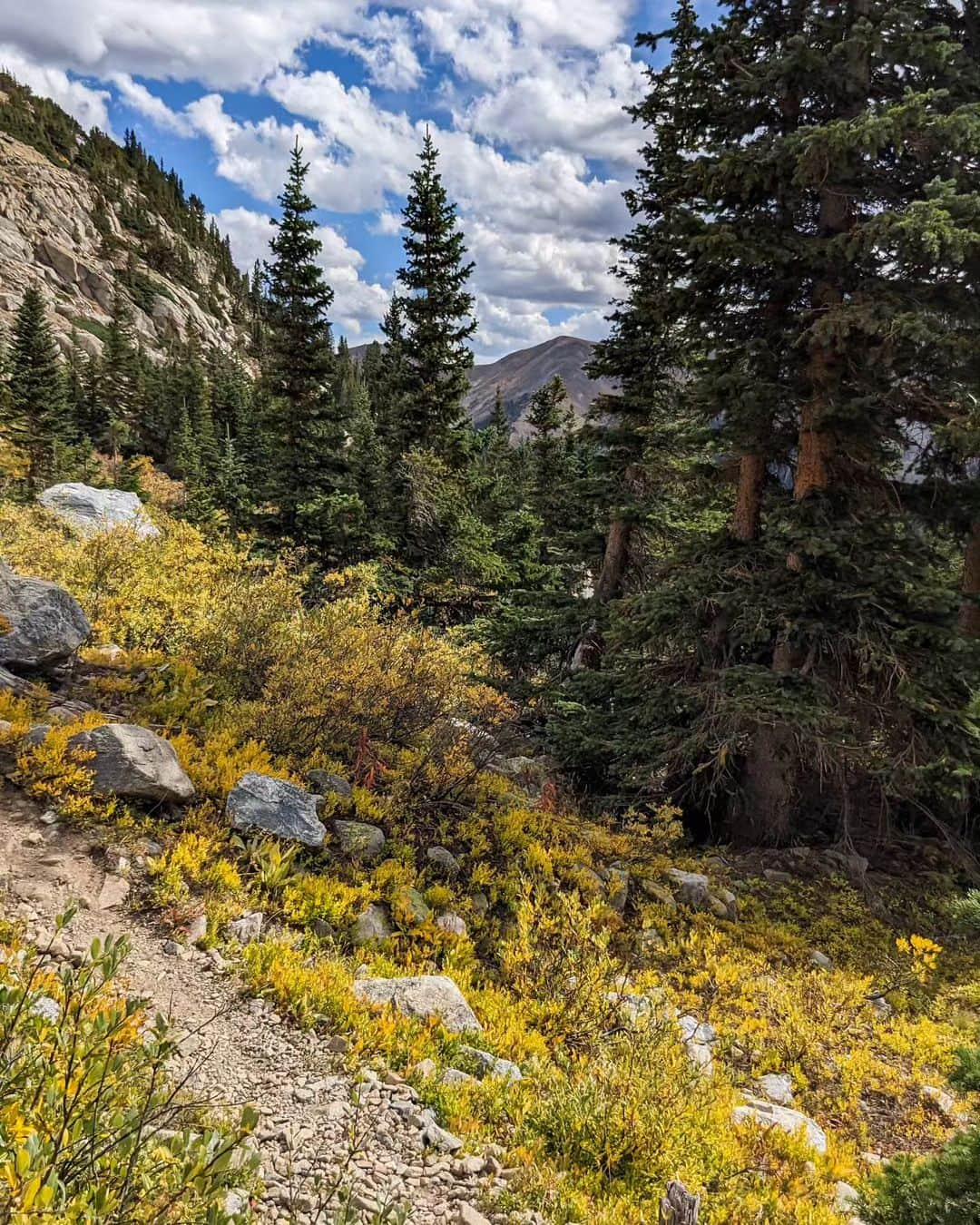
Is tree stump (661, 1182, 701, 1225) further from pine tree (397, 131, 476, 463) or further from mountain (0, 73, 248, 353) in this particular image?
mountain (0, 73, 248, 353)

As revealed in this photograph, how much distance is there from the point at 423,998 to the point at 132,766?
10.1 ft

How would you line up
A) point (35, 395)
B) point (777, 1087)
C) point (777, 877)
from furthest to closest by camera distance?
1. point (35, 395)
2. point (777, 877)
3. point (777, 1087)

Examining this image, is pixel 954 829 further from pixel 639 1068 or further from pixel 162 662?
pixel 162 662

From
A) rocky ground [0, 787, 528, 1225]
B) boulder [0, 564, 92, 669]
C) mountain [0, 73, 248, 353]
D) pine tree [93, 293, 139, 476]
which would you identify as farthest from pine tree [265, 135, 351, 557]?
mountain [0, 73, 248, 353]

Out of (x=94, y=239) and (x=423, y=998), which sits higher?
(x=94, y=239)

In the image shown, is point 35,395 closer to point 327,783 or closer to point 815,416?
point 327,783

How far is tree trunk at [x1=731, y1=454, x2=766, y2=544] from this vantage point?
29.4ft

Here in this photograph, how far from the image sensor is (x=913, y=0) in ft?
22.3

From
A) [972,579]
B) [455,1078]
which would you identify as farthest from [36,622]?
[972,579]

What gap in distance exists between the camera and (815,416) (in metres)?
7.70

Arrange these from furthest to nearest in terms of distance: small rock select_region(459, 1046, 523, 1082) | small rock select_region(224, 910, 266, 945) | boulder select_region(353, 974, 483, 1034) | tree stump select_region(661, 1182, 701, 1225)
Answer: small rock select_region(224, 910, 266, 945), boulder select_region(353, 974, 483, 1034), small rock select_region(459, 1046, 523, 1082), tree stump select_region(661, 1182, 701, 1225)

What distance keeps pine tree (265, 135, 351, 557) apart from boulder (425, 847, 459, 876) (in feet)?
43.6

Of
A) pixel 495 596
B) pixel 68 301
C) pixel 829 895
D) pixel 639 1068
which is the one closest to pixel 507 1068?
pixel 639 1068

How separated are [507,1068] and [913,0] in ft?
36.3
